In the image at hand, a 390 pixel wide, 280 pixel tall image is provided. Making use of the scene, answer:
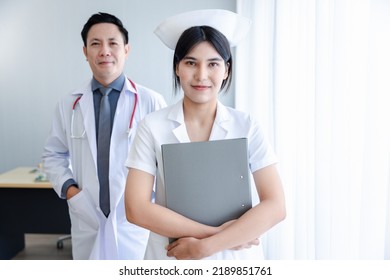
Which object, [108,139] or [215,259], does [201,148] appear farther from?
[108,139]

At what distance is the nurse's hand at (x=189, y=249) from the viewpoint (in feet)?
2.72

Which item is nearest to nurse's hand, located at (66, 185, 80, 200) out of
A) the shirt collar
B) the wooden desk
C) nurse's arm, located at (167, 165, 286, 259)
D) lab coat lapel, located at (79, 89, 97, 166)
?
lab coat lapel, located at (79, 89, 97, 166)

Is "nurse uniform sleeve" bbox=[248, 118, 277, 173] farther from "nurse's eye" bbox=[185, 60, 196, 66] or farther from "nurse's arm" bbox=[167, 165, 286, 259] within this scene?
"nurse's eye" bbox=[185, 60, 196, 66]

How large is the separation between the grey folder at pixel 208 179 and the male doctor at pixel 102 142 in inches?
19.6

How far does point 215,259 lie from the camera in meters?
0.91

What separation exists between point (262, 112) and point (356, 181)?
1056 mm

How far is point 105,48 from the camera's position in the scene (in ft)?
4.22

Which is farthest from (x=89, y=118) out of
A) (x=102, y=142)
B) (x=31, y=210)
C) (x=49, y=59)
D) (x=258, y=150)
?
(x=49, y=59)

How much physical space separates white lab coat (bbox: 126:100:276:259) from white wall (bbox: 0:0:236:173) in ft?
5.00

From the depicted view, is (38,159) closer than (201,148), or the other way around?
(201,148)

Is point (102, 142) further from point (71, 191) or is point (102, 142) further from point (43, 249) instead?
point (43, 249)

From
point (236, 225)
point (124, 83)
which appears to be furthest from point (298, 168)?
point (236, 225)

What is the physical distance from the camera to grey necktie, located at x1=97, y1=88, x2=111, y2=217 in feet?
4.44

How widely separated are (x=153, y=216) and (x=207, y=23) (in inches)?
16.1
